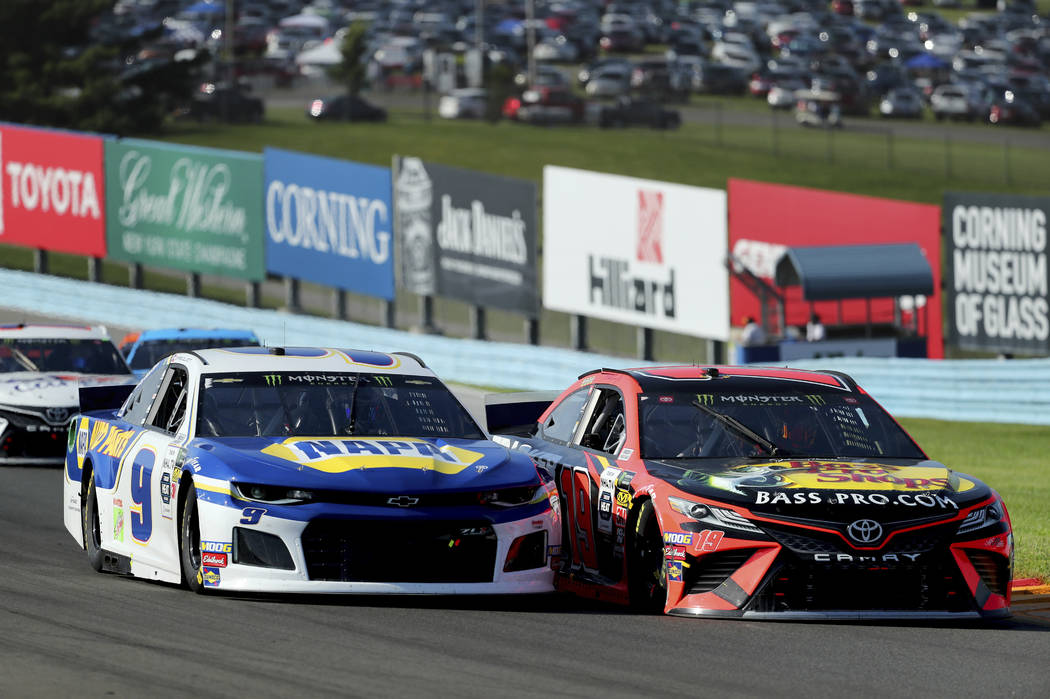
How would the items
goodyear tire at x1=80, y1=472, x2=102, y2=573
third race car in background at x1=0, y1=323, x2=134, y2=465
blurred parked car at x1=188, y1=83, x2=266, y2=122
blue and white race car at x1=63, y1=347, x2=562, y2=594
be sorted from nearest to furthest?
blue and white race car at x1=63, y1=347, x2=562, y2=594, goodyear tire at x1=80, y1=472, x2=102, y2=573, third race car in background at x1=0, y1=323, x2=134, y2=465, blurred parked car at x1=188, y1=83, x2=266, y2=122

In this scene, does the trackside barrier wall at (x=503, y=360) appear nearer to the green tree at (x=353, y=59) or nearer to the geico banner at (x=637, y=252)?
the geico banner at (x=637, y=252)

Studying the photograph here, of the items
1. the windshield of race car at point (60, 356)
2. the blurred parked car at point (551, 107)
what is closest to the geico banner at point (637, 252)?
the windshield of race car at point (60, 356)

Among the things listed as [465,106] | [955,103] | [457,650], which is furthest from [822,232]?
[465,106]

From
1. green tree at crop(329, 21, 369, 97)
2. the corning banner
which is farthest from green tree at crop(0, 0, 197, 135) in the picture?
the corning banner

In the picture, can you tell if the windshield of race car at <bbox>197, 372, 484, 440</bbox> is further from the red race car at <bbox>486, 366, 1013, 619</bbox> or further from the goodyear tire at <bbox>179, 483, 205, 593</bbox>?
the red race car at <bbox>486, 366, 1013, 619</bbox>

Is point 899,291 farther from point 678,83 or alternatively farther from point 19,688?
point 678,83

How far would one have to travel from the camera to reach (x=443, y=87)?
262ft

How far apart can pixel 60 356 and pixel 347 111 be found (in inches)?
→ 2087

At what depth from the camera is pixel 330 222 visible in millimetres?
36031

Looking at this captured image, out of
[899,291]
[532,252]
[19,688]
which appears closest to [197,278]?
[532,252]

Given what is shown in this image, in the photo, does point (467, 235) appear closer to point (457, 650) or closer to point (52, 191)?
point (52, 191)

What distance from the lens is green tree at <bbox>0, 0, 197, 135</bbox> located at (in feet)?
224

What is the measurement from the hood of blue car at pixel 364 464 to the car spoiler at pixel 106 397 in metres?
2.44

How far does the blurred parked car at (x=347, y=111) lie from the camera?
7169cm
